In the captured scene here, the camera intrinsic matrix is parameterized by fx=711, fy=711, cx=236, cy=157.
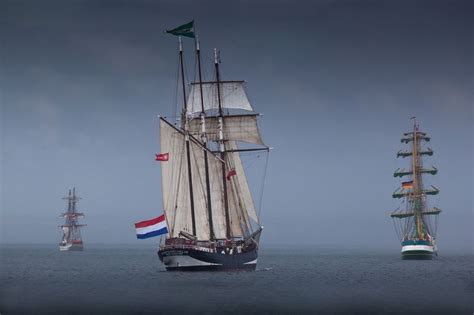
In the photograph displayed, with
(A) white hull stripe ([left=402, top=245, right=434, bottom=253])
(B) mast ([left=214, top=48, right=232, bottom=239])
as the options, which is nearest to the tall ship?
(B) mast ([left=214, top=48, right=232, bottom=239])

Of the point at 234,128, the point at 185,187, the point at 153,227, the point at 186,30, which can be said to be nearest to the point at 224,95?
the point at 234,128

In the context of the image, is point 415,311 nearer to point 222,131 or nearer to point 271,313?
point 271,313

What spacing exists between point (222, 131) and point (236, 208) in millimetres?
9560

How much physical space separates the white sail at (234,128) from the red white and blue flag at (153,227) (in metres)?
14.2

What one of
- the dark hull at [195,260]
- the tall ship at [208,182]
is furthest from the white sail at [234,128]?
the dark hull at [195,260]

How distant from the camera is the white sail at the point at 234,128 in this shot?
287ft

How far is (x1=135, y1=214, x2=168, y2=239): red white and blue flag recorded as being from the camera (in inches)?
2992

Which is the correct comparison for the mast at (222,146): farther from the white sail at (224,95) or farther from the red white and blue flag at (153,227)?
the red white and blue flag at (153,227)

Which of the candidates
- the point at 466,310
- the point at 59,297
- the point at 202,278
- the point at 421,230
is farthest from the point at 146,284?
the point at 421,230

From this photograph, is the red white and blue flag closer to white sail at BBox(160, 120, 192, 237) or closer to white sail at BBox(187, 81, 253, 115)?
white sail at BBox(160, 120, 192, 237)

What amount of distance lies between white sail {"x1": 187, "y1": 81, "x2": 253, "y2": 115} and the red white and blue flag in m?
17.0

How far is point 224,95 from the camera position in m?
87.5

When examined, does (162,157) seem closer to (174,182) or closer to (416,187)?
(174,182)

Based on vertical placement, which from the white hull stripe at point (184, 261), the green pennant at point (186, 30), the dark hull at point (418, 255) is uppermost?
the green pennant at point (186, 30)
